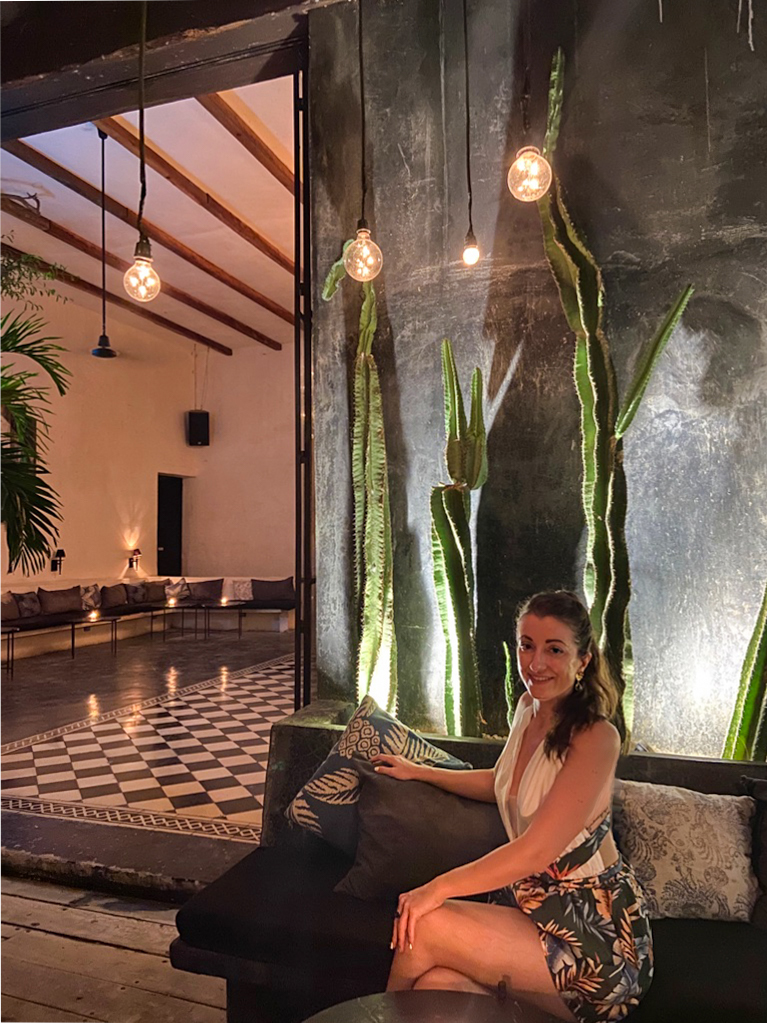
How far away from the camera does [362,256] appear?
8.43ft

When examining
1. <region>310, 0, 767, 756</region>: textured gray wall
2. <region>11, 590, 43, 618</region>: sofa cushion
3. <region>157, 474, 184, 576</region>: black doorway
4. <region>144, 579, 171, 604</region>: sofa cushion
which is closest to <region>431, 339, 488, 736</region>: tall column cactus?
<region>310, 0, 767, 756</region>: textured gray wall

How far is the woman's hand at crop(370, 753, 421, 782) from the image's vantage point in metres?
2.04

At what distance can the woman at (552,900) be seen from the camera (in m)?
1.55

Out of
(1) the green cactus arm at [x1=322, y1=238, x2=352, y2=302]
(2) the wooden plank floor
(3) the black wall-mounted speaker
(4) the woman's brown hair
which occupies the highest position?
(3) the black wall-mounted speaker

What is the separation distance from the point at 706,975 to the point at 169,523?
11.7 meters

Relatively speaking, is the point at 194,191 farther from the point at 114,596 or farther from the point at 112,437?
Result: the point at 114,596

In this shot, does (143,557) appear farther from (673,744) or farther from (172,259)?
(673,744)

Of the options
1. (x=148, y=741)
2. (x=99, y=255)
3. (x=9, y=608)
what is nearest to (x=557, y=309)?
(x=148, y=741)

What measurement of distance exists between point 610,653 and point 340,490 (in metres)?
1.25

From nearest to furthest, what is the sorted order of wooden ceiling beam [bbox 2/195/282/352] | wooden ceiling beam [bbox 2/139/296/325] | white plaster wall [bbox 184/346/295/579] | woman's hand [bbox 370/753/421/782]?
woman's hand [bbox 370/753/421/782]
wooden ceiling beam [bbox 2/139/296/325]
wooden ceiling beam [bbox 2/195/282/352]
white plaster wall [bbox 184/346/295/579]

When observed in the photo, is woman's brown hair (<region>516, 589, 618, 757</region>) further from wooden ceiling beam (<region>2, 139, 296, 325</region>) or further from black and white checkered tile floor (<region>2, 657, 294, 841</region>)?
wooden ceiling beam (<region>2, 139, 296, 325</region>)

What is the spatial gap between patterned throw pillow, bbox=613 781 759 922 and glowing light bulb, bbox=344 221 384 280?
1840 millimetres

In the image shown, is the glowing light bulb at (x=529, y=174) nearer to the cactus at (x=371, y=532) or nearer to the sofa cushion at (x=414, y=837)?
the cactus at (x=371, y=532)

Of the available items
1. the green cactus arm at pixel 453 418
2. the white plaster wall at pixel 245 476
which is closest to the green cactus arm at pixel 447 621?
the green cactus arm at pixel 453 418
